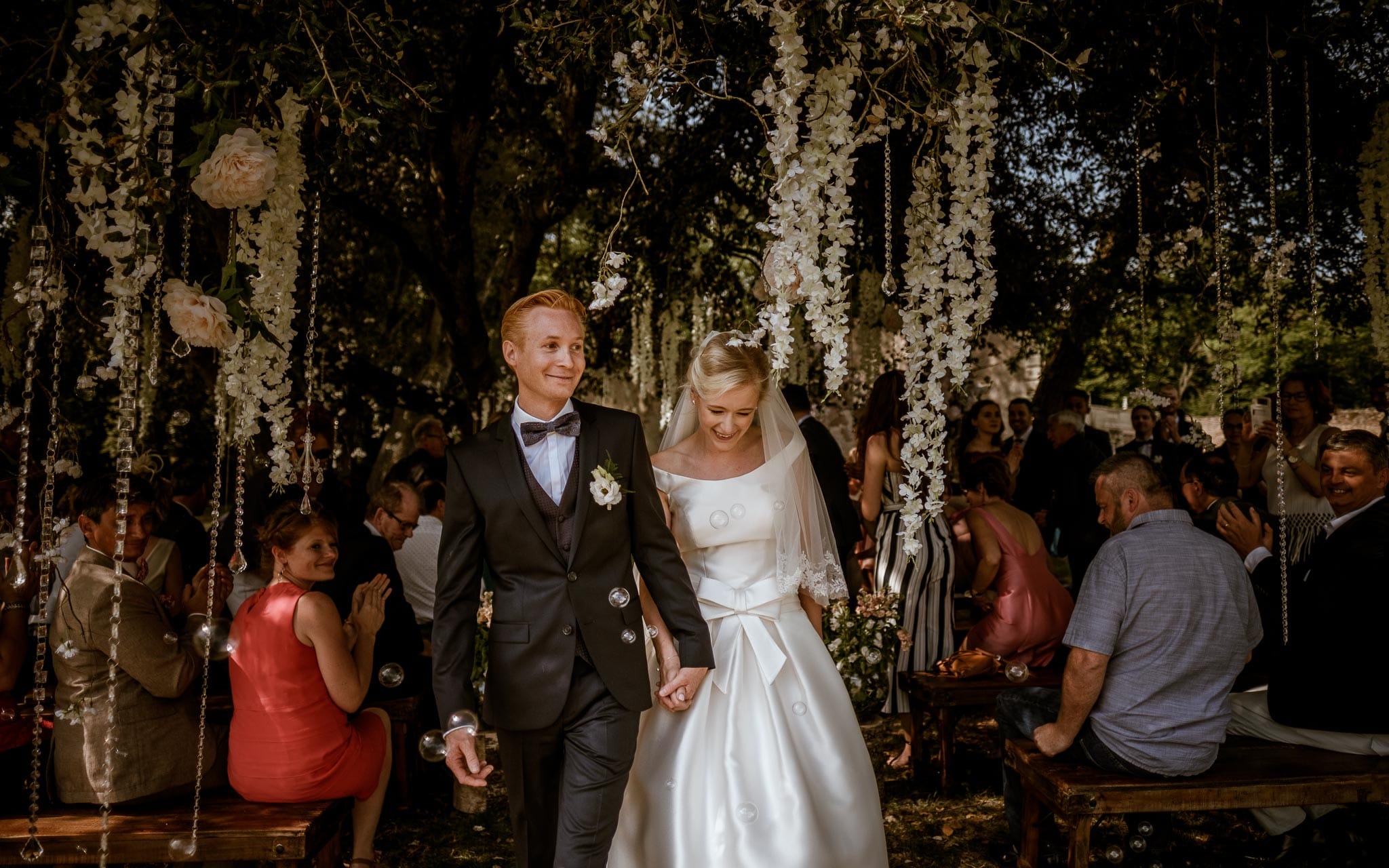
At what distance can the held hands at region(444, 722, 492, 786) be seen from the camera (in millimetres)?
2836

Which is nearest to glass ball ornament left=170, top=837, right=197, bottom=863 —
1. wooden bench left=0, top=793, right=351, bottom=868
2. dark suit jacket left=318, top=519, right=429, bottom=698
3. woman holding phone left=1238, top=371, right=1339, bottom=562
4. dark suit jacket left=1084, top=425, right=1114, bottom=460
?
wooden bench left=0, top=793, right=351, bottom=868

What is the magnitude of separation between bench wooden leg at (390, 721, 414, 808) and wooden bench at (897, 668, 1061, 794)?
105 inches

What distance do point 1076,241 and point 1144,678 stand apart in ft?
20.9

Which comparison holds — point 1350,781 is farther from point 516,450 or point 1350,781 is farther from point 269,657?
point 269,657

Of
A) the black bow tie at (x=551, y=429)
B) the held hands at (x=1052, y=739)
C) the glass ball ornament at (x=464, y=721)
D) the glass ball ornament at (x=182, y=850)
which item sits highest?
the black bow tie at (x=551, y=429)

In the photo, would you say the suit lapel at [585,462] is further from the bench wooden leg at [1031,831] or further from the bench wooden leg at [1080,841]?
the bench wooden leg at [1031,831]

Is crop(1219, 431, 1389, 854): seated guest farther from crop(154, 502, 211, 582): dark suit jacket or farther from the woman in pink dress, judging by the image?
crop(154, 502, 211, 582): dark suit jacket

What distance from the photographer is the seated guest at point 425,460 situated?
6488 mm

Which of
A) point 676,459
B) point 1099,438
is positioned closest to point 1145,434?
point 1099,438

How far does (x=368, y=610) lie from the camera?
3.84m

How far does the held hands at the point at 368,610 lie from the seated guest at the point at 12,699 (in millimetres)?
1128

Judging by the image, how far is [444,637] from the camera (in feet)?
9.66

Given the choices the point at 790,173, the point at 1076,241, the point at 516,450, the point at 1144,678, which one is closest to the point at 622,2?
the point at 790,173

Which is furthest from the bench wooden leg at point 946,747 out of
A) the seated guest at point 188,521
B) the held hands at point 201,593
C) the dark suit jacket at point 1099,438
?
the dark suit jacket at point 1099,438
